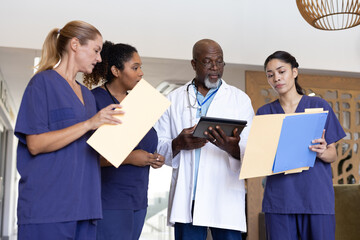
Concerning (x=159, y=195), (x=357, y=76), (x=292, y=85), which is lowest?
(x=159, y=195)

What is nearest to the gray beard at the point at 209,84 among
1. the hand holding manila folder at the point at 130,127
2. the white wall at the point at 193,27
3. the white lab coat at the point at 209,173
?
the white lab coat at the point at 209,173

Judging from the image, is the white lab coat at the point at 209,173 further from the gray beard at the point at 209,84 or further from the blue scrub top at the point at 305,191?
the blue scrub top at the point at 305,191

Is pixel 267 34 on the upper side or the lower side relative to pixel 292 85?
upper

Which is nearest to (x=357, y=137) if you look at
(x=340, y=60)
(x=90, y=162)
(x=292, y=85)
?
(x=340, y=60)

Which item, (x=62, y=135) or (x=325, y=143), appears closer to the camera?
(x=62, y=135)

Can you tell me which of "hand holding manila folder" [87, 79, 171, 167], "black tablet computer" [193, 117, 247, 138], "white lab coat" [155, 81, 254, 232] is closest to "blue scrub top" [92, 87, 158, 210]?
"white lab coat" [155, 81, 254, 232]

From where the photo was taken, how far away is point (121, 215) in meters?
2.07

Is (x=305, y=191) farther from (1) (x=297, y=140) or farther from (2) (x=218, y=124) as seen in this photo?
(2) (x=218, y=124)

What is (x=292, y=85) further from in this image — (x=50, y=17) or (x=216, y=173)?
(x=50, y=17)

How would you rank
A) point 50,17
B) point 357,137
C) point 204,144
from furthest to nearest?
point 357,137
point 50,17
point 204,144

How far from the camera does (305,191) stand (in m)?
2.12

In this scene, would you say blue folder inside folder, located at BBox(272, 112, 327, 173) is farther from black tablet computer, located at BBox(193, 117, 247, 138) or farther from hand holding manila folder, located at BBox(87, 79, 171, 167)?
hand holding manila folder, located at BBox(87, 79, 171, 167)

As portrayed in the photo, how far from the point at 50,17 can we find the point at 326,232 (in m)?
3.07

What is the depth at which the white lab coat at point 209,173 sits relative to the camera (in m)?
2.27
